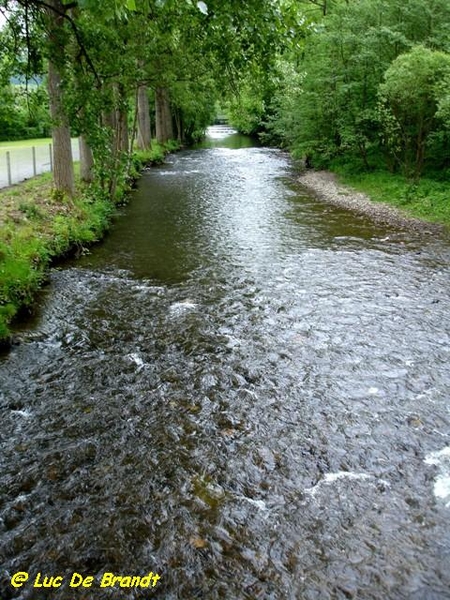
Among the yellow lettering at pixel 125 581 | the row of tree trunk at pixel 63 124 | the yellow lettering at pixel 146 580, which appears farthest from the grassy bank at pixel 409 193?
the yellow lettering at pixel 125 581

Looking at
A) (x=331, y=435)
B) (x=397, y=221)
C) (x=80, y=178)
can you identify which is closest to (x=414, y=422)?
(x=331, y=435)

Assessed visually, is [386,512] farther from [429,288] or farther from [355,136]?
[355,136]

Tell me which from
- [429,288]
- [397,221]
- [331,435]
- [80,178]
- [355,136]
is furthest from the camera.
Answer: [355,136]

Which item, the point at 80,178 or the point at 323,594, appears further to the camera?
the point at 80,178

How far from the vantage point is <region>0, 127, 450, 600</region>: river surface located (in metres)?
4.50

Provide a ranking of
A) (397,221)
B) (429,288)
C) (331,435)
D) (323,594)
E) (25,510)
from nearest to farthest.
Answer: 1. (323,594)
2. (25,510)
3. (331,435)
4. (429,288)
5. (397,221)

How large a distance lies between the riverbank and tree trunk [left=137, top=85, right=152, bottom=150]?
12746 mm

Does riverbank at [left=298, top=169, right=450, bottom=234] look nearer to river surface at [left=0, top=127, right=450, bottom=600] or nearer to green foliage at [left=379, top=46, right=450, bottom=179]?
green foliage at [left=379, top=46, right=450, bottom=179]

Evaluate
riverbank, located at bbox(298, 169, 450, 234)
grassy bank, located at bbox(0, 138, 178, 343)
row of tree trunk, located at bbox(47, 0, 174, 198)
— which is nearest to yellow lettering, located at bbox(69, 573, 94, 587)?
grassy bank, located at bbox(0, 138, 178, 343)

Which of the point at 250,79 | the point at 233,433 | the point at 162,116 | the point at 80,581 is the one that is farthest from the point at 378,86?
the point at 162,116

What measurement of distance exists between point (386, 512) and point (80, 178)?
17769 millimetres

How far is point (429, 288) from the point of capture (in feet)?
36.4

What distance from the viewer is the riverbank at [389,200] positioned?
54.7ft

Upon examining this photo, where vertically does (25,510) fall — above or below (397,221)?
below
